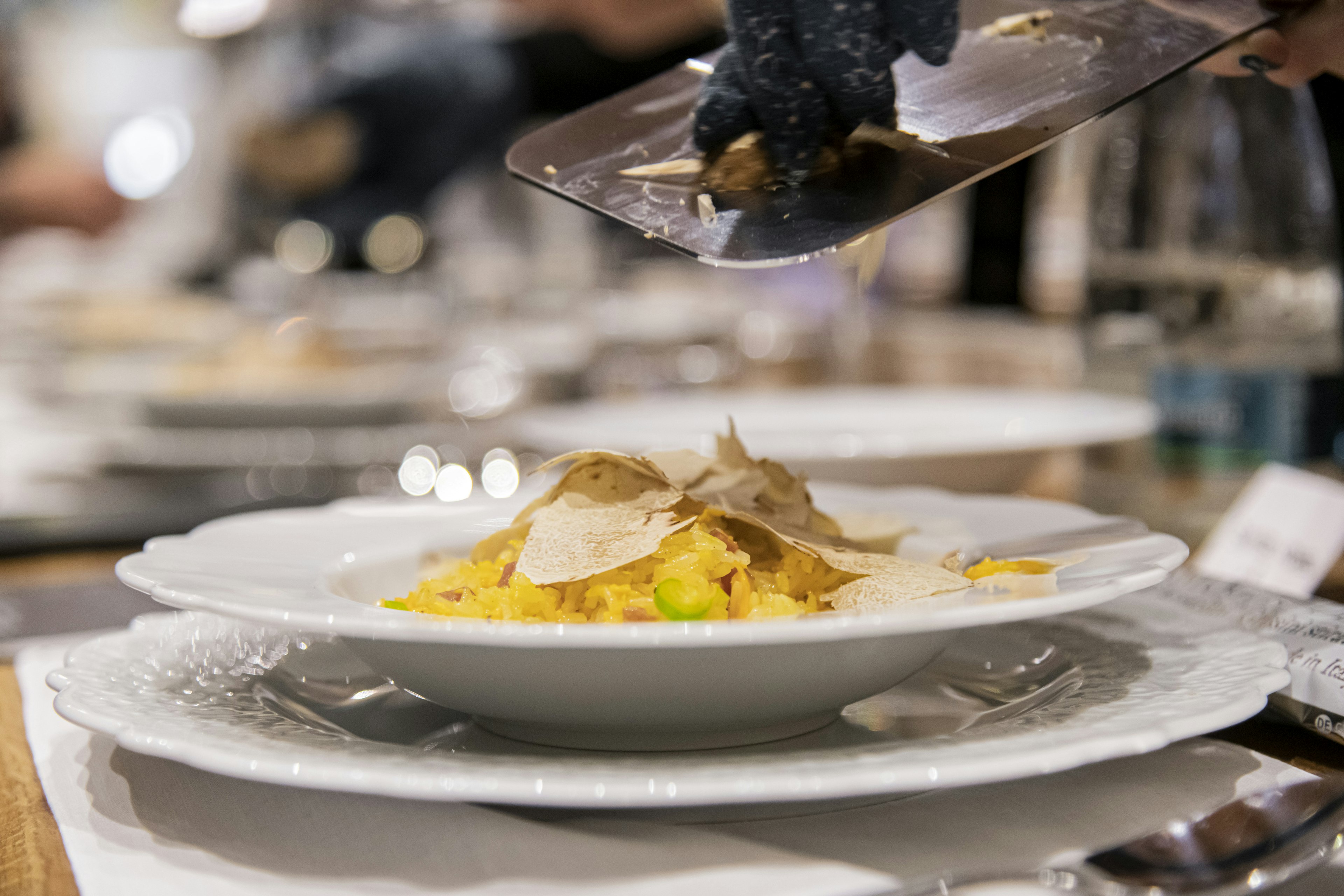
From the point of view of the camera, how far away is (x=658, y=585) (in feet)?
1.34

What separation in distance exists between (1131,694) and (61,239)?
5.56 metres

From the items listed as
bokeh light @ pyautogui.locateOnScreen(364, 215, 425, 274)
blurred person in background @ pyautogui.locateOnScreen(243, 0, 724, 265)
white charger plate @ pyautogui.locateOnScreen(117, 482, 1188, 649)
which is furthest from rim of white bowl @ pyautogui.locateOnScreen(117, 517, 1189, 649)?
bokeh light @ pyautogui.locateOnScreen(364, 215, 425, 274)

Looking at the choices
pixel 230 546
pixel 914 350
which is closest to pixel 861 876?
pixel 230 546

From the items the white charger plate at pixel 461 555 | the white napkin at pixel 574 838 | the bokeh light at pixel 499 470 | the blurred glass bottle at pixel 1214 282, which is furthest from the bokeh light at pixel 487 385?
the white napkin at pixel 574 838

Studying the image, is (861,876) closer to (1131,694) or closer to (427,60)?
(1131,694)

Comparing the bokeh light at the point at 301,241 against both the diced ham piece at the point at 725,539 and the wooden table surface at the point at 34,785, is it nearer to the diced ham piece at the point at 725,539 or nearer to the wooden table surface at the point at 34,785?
the wooden table surface at the point at 34,785

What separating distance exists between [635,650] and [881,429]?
76 centimetres

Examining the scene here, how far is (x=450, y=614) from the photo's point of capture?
42 cm

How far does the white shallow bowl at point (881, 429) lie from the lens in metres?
0.85

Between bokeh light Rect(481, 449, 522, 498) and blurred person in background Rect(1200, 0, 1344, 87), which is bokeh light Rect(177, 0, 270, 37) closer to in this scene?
bokeh light Rect(481, 449, 522, 498)

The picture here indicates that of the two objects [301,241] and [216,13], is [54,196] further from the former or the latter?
[216,13]

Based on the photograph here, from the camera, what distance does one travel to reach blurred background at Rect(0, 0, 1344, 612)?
989 millimetres

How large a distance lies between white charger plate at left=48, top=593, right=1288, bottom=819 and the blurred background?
8.7 inches

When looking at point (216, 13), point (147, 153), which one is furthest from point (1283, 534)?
point (147, 153)
